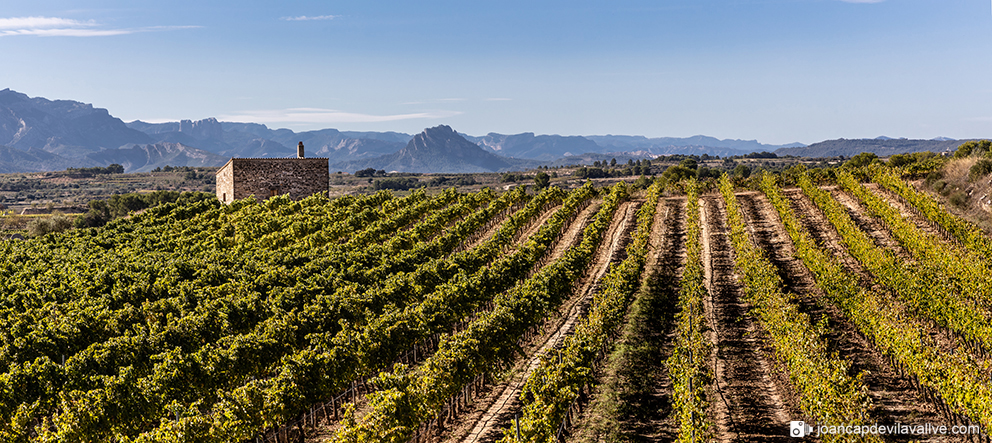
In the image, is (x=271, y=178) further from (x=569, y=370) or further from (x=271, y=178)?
(x=569, y=370)

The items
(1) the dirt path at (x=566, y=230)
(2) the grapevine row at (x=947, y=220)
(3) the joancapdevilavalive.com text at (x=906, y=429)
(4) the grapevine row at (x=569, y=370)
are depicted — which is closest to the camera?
(4) the grapevine row at (x=569, y=370)

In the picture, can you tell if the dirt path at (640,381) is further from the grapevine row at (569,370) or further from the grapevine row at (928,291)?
the grapevine row at (928,291)

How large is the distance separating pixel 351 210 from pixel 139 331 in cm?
2280

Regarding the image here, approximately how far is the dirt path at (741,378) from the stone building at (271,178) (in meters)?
32.8

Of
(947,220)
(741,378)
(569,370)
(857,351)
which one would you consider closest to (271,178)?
(569,370)

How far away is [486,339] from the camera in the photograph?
17234 mm

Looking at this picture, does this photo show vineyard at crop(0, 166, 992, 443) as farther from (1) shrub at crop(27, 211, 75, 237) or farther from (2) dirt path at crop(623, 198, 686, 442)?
(1) shrub at crop(27, 211, 75, 237)

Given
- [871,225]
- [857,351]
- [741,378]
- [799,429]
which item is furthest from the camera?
[871,225]

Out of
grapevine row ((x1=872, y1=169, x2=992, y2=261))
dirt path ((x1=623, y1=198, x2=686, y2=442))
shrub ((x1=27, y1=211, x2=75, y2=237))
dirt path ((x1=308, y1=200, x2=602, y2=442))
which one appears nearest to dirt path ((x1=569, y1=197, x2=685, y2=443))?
dirt path ((x1=623, y1=198, x2=686, y2=442))

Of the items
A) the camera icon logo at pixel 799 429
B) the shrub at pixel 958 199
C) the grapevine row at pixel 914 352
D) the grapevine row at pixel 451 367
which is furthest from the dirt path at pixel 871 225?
the camera icon logo at pixel 799 429

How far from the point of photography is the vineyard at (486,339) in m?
13.7

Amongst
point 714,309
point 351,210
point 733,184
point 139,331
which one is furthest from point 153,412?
point 733,184

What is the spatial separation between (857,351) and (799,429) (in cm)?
654

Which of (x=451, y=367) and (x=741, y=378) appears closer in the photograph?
(x=451, y=367)
